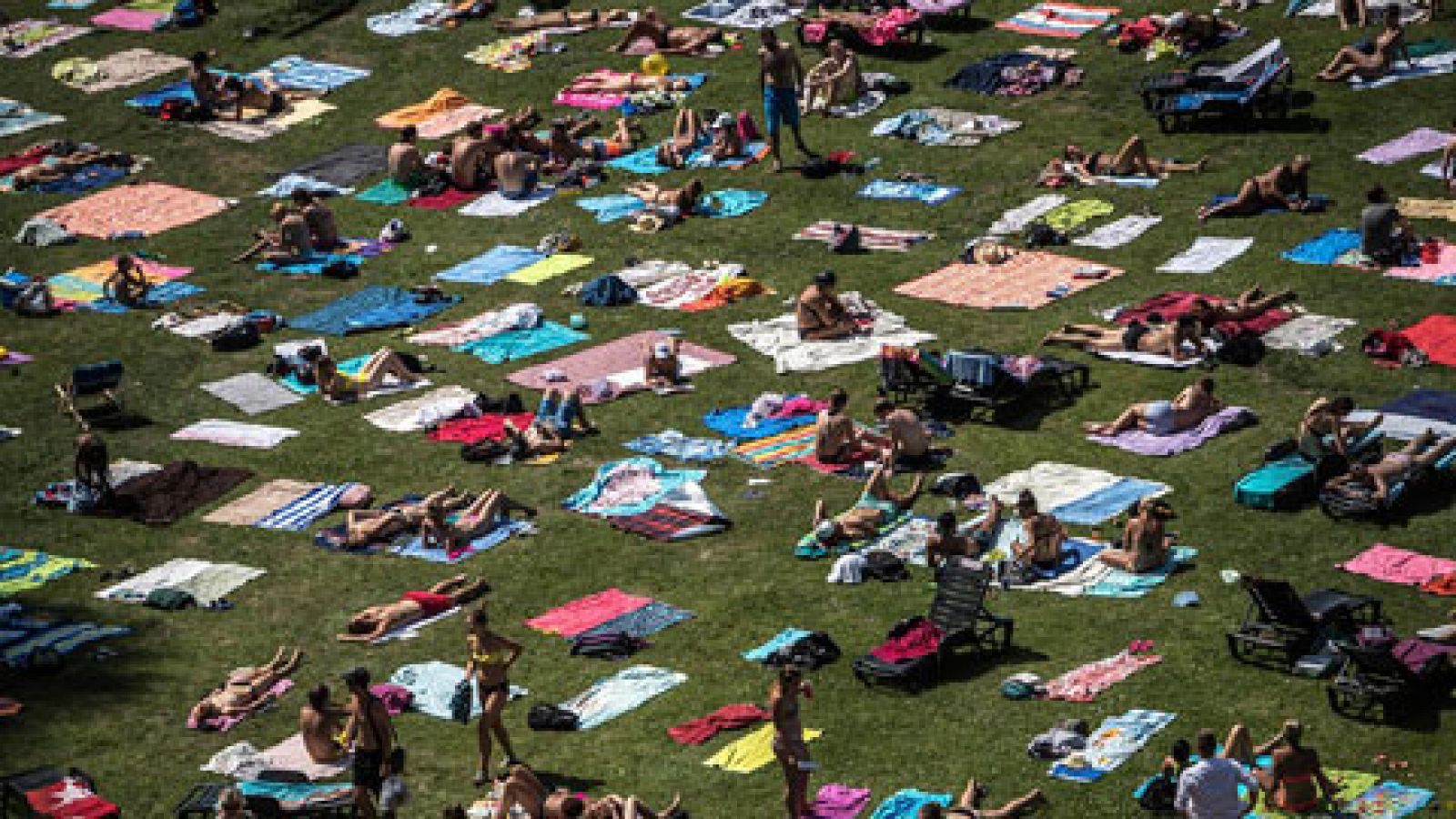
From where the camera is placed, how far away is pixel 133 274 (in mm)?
49062

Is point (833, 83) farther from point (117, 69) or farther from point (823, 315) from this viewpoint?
point (117, 69)

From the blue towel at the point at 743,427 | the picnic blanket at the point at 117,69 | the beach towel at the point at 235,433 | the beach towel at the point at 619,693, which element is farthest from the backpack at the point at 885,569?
the picnic blanket at the point at 117,69

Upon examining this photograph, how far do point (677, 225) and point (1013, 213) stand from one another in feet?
23.5

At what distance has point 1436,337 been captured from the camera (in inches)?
1516

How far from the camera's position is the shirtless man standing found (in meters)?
48.9

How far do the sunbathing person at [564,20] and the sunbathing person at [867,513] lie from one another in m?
26.0

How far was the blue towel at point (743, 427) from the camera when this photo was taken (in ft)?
129

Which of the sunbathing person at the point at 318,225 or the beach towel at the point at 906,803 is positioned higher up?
the beach towel at the point at 906,803

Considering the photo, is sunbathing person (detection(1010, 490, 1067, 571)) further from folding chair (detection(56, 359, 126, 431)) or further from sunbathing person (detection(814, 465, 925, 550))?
folding chair (detection(56, 359, 126, 431))

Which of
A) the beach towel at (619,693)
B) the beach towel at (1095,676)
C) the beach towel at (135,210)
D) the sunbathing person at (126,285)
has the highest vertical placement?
the beach towel at (1095,676)

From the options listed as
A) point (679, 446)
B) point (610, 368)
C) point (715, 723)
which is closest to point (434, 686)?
point (715, 723)

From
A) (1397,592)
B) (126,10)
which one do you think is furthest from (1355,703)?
(126,10)

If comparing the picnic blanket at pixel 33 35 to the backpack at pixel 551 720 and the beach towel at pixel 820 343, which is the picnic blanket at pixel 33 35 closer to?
the beach towel at pixel 820 343

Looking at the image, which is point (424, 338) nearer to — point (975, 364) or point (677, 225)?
point (677, 225)
